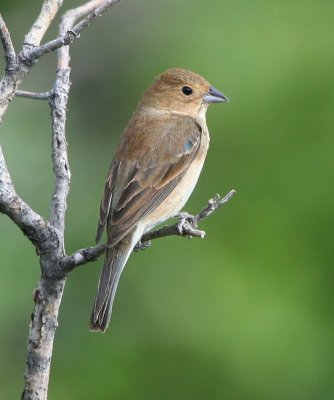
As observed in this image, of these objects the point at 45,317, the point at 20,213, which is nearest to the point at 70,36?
the point at 20,213

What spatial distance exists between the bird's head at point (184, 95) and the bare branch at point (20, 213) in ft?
6.83

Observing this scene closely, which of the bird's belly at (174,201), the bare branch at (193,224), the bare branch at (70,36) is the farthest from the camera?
the bird's belly at (174,201)

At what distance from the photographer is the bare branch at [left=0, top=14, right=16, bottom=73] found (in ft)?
14.1

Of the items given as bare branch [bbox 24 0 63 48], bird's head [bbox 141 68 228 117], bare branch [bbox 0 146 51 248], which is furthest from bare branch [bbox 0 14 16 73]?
bird's head [bbox 141 68 228 117]

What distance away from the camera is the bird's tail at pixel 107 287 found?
16.6 ft

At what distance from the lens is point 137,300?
22.4ft

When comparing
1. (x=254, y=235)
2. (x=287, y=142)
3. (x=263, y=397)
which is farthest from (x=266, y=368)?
(x=287, y=142)

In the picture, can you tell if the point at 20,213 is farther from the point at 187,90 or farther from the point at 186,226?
the point at 187,90

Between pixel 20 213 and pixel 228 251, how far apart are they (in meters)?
2.51

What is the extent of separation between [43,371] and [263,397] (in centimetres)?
246

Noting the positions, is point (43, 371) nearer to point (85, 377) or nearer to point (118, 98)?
point (85, 377)

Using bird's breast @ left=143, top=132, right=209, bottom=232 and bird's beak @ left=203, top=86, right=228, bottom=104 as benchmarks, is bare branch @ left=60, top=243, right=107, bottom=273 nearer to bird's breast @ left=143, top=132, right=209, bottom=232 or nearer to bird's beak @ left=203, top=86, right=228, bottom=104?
bird's breast @ left=143, top=132, right=209, bottom=232

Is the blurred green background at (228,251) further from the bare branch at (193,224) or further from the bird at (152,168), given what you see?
the bare branch at (193,224)

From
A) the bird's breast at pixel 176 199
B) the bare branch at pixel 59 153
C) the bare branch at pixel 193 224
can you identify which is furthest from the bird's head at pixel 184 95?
the bare branch at pixel 193 224
